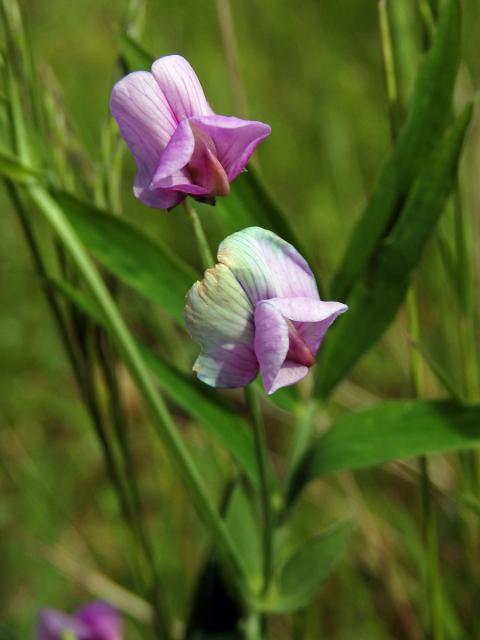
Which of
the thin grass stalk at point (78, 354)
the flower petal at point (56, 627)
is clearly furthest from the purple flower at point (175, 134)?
the flower petal at point (56, 627)

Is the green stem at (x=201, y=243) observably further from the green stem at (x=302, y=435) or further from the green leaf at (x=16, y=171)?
the green stem at (x=302, y=435)

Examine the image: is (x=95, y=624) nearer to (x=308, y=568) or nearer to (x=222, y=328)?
(x=308, y=568)

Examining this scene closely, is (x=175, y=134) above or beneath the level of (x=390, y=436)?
above

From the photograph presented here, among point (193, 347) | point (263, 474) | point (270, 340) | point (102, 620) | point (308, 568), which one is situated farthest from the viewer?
point (193, 347)

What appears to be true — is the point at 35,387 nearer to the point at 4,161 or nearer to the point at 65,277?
the point at 65,277

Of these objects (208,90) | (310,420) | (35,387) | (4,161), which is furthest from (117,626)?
(208,90)

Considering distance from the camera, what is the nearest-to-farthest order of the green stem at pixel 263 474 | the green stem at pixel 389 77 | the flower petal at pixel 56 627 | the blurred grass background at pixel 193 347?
the green stem at pixel 263 474 → the green stem at pixel 389 77 → the flower petal at pixel 56 627 → the blurred grass background at pixel 193 347

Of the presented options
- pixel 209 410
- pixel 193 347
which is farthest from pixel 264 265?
pixel 193 347
